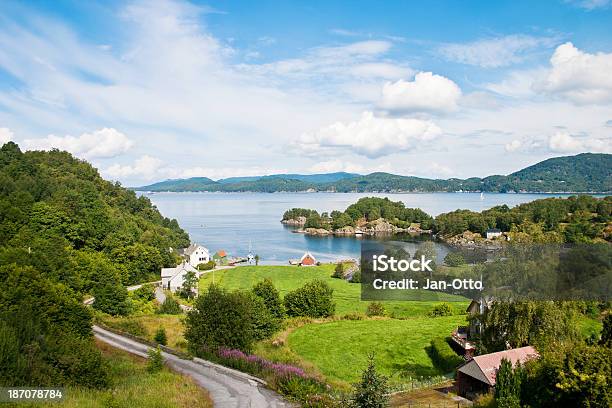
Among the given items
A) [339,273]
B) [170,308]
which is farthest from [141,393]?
[339,273]

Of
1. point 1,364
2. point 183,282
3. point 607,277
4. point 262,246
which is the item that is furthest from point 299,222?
point 1,364

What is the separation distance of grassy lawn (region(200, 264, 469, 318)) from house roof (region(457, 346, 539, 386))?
20.7 m

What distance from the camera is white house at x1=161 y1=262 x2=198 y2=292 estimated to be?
53625 mm

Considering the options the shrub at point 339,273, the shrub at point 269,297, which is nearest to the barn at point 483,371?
the shrub at point 269,297

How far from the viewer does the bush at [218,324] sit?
2094 cm

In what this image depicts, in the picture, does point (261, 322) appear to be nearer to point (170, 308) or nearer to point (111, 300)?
point (170, 308)

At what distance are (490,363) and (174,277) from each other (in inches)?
1631

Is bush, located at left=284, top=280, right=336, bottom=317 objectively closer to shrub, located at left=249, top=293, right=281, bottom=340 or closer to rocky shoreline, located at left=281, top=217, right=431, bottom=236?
shrub, located at left=249, top=293, right=281, bottom=340

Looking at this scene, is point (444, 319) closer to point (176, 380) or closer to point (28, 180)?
point (176, 380)

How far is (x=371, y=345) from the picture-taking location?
27859 mm

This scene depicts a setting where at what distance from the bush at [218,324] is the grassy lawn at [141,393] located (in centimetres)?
303

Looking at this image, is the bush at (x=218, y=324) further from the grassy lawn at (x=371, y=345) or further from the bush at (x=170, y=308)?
the bush at (x=170, y=308)

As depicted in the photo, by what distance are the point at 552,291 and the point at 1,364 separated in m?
16.8

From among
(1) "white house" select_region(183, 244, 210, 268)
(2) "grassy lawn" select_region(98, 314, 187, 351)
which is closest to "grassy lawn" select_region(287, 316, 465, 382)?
(2) "grassy lawn" select_region(98, 314, 187, 351)
